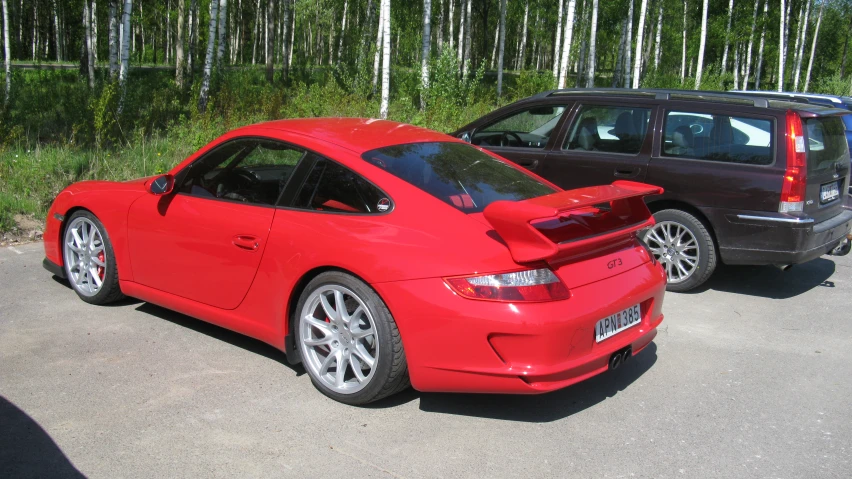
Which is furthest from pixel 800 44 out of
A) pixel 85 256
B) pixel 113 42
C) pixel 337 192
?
pixel 337 192

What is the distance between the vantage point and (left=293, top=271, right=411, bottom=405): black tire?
4051 millimetres

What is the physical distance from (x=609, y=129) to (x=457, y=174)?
3636mm

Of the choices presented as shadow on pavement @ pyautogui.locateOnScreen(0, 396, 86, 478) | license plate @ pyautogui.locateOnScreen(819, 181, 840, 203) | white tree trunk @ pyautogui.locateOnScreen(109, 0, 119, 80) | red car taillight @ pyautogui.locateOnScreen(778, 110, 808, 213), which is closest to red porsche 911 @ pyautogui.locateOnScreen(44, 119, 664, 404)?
shadow on pavement @ pyautogui.locateOnScreen(0, 396, 86, 478)

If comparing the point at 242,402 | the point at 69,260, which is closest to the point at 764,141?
the point at 242,402

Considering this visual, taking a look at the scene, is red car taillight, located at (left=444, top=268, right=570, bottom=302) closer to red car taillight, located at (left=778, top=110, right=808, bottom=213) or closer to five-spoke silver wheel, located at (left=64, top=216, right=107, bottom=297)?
five-spoke silver wheel, located at (left=64, top=216, right=107, bottom=297)

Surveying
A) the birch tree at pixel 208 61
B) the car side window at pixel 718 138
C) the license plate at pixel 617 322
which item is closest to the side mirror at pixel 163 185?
the license plate at pixel 617 322

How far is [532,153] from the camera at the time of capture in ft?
27.0

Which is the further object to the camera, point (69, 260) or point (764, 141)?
point (764, 141)

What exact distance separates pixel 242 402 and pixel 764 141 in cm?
513

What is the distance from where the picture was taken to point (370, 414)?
4.28 metres

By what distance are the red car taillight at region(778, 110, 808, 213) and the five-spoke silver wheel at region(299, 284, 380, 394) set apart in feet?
14.1

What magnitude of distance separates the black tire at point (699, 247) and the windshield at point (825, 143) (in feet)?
3.38

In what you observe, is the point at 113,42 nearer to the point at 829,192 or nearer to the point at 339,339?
the point at 829,192

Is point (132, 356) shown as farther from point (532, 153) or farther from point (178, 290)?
point (532, 153)
